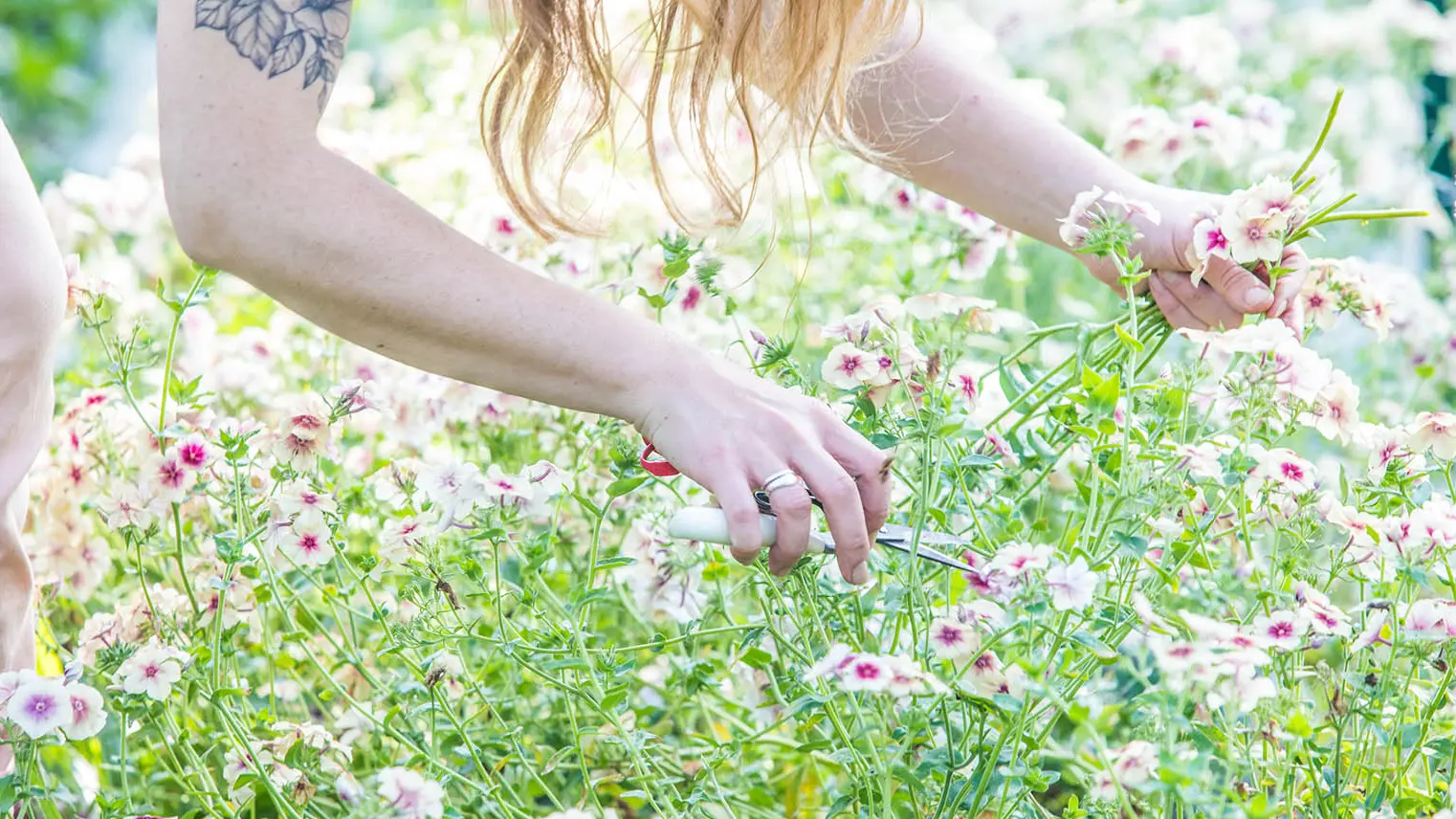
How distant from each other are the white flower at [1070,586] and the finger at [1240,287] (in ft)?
1.15

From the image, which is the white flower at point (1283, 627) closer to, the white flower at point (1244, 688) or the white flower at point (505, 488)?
the white flower at point (1244, 688)

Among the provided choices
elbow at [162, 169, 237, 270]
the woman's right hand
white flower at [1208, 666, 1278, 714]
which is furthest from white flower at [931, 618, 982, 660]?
elbow at [162, 169, 237, 270]

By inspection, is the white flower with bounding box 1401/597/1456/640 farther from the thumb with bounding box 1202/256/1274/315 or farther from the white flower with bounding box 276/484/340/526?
the white flower with bounding box 276/484/340/526

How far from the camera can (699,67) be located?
129 centimetres

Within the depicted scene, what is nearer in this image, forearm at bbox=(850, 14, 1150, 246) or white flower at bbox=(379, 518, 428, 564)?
white flower at bbox=(379, 518, 428, 564)

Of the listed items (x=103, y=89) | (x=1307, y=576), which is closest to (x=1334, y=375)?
(x=1307, y=576)

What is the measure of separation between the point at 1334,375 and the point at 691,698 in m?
0.61

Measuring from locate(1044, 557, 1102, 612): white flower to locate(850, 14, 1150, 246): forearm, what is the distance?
0.46 m

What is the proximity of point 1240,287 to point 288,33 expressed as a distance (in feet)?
2.40

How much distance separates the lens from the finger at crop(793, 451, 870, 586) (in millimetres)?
929

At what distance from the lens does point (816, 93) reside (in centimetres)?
127

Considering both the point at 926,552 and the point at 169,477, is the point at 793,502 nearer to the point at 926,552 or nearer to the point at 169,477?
the point at 926,552

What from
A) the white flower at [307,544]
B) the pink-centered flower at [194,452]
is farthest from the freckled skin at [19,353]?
the white flower at [307,544]

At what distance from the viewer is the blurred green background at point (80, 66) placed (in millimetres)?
3908
